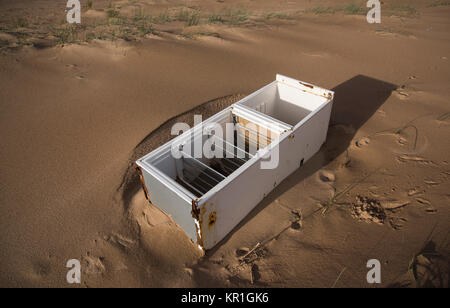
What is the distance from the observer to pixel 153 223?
285cm

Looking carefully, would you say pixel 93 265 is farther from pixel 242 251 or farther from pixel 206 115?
pixel 206 115

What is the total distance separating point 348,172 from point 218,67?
3.52 m

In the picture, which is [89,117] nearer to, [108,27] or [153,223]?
[153,223]

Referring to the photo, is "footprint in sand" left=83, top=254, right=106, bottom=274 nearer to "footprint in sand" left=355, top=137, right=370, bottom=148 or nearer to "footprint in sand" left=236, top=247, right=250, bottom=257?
"footprint in sand" left=236, top=247, right=250, bottom=257

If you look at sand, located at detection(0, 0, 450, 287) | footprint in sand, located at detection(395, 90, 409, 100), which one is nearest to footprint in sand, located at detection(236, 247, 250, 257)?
sand, located at detection(0, 0, 450, 287)

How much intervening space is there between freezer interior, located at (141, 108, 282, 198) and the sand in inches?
18.9

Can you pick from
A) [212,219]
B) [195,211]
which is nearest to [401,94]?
[212,219]

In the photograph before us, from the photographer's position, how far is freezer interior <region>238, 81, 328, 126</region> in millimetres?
3754

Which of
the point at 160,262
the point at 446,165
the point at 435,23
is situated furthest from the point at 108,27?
the point at 435,23

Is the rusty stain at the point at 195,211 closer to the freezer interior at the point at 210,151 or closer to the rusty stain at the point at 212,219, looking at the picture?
the rusty stain at the point at 212,219

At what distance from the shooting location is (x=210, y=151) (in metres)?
3.28

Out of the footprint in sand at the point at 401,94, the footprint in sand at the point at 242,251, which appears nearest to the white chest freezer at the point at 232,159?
the footprint in sand at the point at 242,251

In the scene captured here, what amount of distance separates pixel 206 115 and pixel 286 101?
1.26m

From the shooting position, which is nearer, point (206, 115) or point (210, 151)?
point (210, 151)
